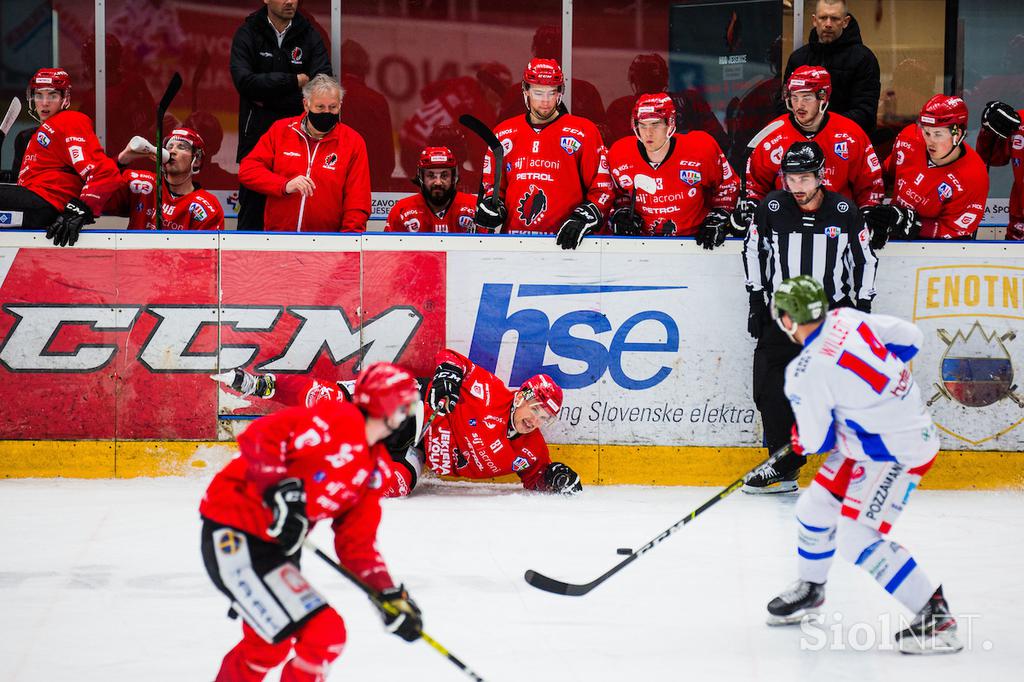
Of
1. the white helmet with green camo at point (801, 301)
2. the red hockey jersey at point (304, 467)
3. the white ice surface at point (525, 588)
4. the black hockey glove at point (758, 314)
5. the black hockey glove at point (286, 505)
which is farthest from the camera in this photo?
the black hockey glove at point (758, 314)

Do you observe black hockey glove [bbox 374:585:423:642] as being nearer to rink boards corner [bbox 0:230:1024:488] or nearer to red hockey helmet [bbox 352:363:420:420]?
red hockey helmet [bbox 352:363:420:420]

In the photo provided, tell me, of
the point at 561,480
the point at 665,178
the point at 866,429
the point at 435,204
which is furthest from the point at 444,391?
the point at 866,429

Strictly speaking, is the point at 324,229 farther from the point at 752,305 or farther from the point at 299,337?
the point at 752,305

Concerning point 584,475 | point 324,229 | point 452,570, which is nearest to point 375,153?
point 324,229

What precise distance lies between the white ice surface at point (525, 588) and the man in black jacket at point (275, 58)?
1.49m

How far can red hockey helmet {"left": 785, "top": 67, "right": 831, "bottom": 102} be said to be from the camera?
218 inches

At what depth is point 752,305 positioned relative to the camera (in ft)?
17.6

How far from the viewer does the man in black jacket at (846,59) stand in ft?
19.3

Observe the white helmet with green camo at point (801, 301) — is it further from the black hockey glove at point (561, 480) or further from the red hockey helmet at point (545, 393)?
the black hockey glove at point (561, 480)

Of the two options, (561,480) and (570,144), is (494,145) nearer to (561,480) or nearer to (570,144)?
(570,144)

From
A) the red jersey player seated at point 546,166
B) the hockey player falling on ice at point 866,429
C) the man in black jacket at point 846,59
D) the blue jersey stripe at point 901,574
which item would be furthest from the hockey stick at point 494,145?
the blue jersey stripe at point 901,574

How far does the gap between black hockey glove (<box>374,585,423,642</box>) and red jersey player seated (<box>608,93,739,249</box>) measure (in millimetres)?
3202

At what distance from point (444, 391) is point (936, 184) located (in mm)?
2479

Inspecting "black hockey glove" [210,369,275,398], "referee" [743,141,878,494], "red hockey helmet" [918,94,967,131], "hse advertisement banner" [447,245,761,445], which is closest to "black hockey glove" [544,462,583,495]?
"hse advertisement banner" [447,245,761,445]
